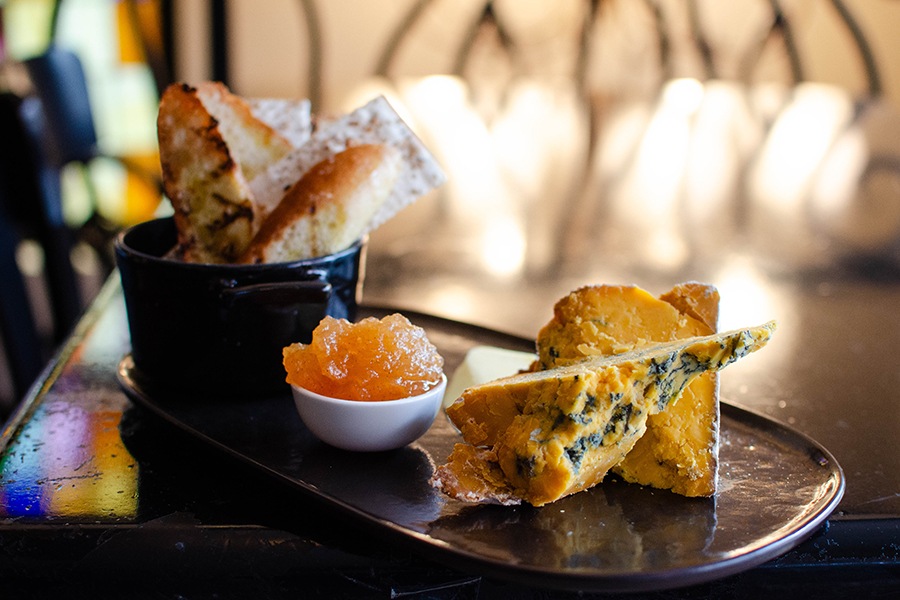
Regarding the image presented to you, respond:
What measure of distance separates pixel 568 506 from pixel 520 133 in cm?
188

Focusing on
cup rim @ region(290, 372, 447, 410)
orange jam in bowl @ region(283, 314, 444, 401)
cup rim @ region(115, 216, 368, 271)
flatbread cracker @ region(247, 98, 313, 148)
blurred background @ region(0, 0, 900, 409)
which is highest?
flatbread cracker @ region(247, 98, 313, 148)

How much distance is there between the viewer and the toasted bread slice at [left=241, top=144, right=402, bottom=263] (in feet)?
2.53

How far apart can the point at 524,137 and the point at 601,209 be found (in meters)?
0.66

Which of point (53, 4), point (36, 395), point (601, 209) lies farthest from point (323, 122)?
point (53, 4)

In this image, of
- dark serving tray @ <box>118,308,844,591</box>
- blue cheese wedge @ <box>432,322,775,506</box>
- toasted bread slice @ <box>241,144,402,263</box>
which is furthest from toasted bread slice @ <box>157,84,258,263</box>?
blue cheese wedge @ <box>432,322,775,506</box>

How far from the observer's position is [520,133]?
2395 millimetres

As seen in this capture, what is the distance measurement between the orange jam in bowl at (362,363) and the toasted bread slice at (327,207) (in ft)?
0.37

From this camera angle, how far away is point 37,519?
591 mm

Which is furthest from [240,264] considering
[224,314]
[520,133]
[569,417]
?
[520,133]

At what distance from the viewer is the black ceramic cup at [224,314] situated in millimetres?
741

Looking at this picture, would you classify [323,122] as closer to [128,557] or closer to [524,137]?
[128,557]

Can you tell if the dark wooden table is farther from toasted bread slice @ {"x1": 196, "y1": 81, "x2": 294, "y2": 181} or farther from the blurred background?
toasted bread slice @ {"x1": 196, "y1": 81, "x2": 294, "y2": 181}

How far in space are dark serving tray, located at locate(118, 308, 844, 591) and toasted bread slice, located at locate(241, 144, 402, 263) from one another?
0.13 metres

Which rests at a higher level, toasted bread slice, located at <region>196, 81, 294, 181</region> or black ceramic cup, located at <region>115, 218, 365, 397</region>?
toasted bread slice, located at <region>196, 81, 294, 181</region>
